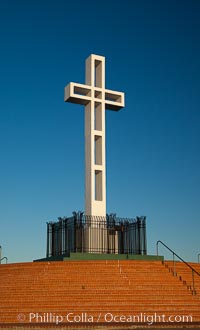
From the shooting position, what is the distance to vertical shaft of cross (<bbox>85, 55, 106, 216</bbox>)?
2359 cm

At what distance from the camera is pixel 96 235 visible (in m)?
22.8

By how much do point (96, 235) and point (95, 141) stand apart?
15.9ft

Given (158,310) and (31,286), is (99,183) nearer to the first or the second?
(31,286)

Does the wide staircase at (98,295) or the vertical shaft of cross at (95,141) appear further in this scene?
the vertical shaft of cross at (95,141)

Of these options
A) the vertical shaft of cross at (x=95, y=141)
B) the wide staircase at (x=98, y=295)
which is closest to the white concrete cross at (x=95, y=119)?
the vertical shaft of cross at (x=95, y=141)

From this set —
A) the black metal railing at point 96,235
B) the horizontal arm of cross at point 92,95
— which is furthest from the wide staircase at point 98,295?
the horizontal arm of cross at point 92,95

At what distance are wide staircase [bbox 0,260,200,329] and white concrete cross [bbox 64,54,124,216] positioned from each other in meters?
4.93

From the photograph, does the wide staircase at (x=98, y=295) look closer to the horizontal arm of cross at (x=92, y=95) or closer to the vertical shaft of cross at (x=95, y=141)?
the vertical shaft of cross at (x=95, y=141)

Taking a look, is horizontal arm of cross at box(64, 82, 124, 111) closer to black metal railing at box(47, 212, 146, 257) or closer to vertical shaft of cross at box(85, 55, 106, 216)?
vertical shaft of cross at box(85, 55, 106, 216)

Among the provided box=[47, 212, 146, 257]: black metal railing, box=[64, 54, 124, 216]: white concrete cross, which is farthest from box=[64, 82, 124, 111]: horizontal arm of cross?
box=[47, 212, 146, 257]: black metal railing

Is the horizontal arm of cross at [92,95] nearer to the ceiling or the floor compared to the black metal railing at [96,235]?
nearer to the ceiling

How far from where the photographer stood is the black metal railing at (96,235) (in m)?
22.4

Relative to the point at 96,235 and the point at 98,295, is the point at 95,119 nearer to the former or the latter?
the point at 96,235

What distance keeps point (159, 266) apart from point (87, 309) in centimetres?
525
